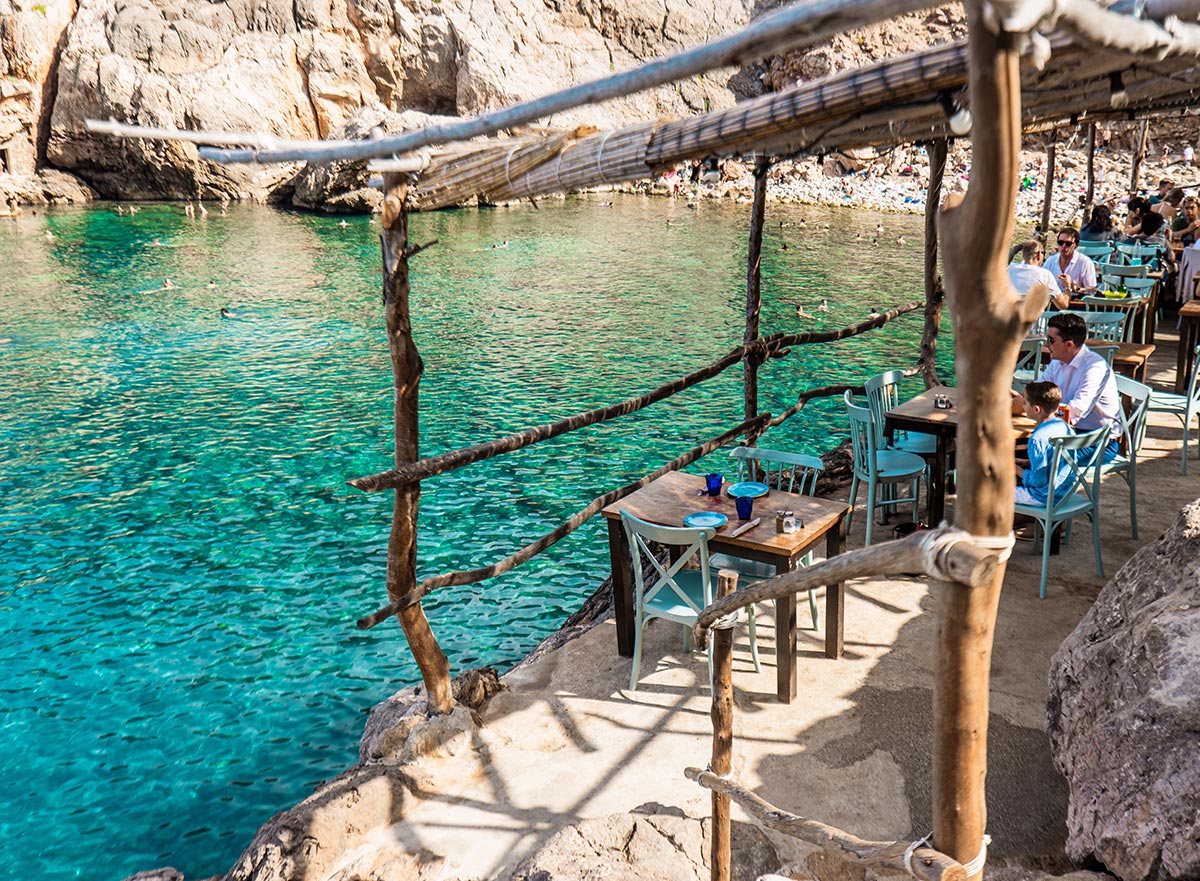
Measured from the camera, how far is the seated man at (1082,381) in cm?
623

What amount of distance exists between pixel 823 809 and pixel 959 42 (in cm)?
320

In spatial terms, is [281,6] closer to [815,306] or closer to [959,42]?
[815,306]

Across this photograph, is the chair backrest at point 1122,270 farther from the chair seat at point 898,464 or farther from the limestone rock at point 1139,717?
the limestone rock at point 1139,717

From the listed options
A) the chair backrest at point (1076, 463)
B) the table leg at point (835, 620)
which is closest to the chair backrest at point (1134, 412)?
the chair backrest at point (1076, 463)

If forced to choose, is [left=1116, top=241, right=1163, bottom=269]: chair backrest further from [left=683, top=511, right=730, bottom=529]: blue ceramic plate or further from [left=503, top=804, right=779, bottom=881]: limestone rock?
[left=503, top=804, right=779, bottom=881]: limestone rock

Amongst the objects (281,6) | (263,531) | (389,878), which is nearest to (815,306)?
(263,531)

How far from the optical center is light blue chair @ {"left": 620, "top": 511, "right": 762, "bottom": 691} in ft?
15.9

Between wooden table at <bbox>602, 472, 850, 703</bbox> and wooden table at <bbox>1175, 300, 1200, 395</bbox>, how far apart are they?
560 cm

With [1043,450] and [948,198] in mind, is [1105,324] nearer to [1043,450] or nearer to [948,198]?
[1043,450]

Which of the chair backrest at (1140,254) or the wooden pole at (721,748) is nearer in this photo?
the wooden pole at (721,748)

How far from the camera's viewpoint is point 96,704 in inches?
271

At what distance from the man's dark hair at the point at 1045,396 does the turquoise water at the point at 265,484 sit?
4.09 m

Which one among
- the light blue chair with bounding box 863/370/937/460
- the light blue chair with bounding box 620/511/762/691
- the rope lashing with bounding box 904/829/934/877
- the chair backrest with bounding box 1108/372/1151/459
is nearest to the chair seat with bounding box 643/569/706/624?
the light blue chair with bounding box 620/511/762/691

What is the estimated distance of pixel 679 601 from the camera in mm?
5316
